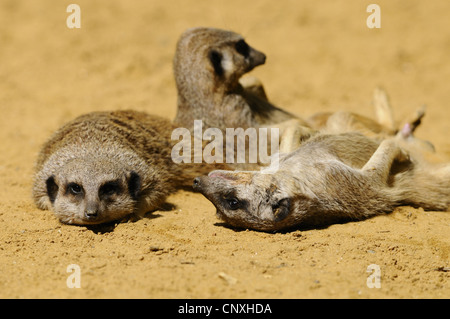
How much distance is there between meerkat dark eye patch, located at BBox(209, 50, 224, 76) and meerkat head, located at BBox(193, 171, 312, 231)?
1797mm

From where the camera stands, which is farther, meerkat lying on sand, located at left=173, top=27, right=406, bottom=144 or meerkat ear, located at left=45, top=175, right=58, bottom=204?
meerkat lying on sand, located at left=173, top=27, right=406, bottom=144

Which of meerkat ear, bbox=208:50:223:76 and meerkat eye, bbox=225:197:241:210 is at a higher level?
meerkat ear, bbox=208:50:223:76

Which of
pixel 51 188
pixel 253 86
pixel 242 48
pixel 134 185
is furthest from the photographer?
pixel 253 86

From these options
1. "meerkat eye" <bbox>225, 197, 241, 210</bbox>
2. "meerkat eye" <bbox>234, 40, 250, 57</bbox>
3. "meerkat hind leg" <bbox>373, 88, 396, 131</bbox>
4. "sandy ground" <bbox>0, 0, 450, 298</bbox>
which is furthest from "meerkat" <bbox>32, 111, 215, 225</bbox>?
"meerkat hind leg" <bbox>373, 88, 396, 131</bbox>

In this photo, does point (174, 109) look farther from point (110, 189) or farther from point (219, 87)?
point (110, 189)

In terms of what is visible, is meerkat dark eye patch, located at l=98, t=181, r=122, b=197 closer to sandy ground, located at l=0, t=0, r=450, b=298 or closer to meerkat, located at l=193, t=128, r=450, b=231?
sandy ground, located at l=0, t=0, r=450, b=298

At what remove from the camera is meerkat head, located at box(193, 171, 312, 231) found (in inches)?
163

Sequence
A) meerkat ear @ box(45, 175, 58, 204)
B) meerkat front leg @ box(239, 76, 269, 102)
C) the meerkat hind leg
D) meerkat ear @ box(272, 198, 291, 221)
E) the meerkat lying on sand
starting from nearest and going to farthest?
meerkat ear @ box(272, 198, 291, 221), meerkat ear @ box(45, 175, 58, 204), the meerkat lying on sand, the meerkat hind leg, meerkat front leg @ box(239, 76, 269, 102)

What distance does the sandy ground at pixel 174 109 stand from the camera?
339cm

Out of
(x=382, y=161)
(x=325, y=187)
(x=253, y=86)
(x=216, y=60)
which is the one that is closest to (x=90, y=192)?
(x=325, y=187)

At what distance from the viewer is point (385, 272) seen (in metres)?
3.56

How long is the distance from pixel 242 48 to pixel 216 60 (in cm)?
33

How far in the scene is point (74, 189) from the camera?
14.1 feet

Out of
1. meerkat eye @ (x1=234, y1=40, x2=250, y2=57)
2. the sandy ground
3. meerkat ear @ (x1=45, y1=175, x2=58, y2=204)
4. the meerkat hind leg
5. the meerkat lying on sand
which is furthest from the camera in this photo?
the meerkat hind leg
